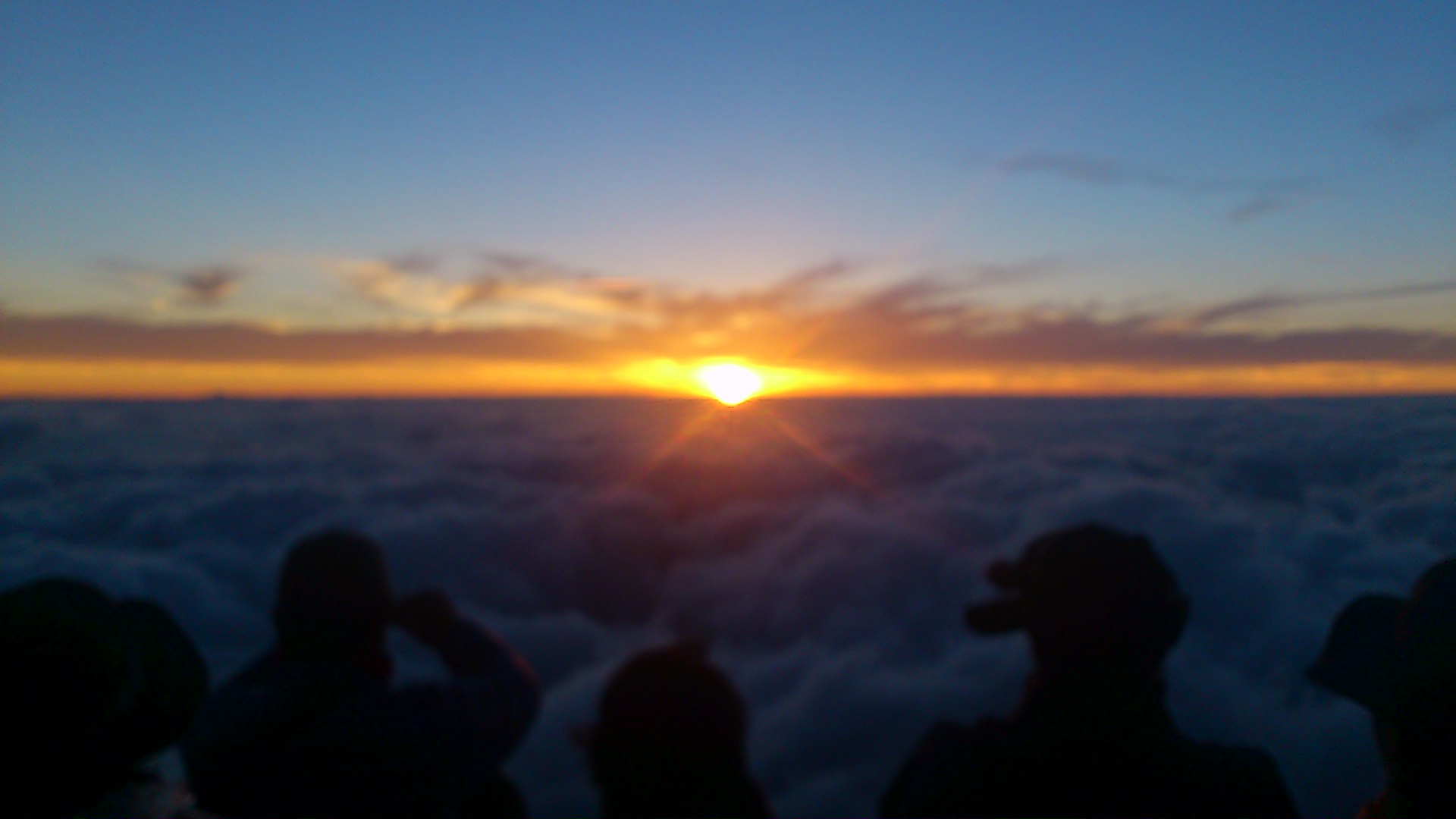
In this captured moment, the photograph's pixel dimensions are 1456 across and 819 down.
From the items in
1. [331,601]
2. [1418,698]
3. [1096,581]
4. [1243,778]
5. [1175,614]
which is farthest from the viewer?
[331,601]

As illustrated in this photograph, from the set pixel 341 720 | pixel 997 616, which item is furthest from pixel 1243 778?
pixel 341 720

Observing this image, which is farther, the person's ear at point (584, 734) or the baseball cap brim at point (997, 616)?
the baseball cap brim at point (997, 616)

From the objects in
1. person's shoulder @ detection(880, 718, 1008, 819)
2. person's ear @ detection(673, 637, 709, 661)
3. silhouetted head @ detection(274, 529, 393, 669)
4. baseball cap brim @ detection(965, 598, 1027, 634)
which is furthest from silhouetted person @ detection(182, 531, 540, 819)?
baseball cap brim @ detection(965, 598, 1027, 634)

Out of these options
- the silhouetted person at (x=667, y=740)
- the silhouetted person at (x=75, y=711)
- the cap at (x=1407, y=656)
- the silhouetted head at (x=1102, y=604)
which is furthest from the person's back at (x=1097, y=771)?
the silhouetted person at (x=75, y=711)

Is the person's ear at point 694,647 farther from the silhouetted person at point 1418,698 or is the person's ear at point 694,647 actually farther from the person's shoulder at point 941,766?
the silhouetted person at point 1418,698

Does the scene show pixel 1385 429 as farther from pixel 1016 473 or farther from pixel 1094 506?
pixel 1094 506

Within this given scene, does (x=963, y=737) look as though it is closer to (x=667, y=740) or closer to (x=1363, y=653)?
(x=667, y=740)

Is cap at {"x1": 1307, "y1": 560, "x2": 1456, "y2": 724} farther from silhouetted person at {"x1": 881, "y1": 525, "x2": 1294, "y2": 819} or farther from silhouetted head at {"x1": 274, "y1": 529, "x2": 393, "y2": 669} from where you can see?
A: silhouetted head at {"x1": 274, "y1": 529, "x2": 393, "y2": 669}

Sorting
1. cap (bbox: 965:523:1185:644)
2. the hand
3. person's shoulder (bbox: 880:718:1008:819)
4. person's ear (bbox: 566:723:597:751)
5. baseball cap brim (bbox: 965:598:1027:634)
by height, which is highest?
cap (bbox: 965:523:1185:644)

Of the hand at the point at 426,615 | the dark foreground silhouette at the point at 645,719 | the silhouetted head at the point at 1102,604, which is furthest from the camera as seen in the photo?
the hand at the point at 426,615
